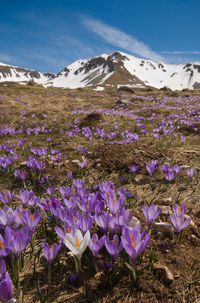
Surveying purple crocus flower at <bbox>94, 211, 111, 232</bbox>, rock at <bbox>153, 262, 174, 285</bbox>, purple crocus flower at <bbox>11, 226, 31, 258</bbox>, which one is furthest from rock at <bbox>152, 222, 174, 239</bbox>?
purple crocus flower at <bbox>11, 226, 31, 258</bbox>

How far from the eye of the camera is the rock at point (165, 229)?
1768 mm

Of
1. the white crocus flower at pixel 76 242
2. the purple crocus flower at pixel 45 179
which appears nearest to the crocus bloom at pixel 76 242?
the white crocus flower at pixel 76 242

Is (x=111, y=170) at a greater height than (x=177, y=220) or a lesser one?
lesser

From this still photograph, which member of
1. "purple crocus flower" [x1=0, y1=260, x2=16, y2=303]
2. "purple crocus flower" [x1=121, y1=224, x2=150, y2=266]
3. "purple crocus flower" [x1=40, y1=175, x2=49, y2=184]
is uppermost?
"purple crocus flower" [x1=121, y1=224, x2=150, y2=266]

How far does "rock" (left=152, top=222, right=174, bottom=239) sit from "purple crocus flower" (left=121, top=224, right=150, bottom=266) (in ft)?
1.88

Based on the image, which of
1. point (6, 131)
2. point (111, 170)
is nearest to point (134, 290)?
point (111, 170)

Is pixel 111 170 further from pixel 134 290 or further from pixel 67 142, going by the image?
pixel 67 142

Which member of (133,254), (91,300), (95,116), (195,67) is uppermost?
(195,67)

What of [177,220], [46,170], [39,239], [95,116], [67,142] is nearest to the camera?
[177,220]

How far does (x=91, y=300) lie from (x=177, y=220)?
892mm

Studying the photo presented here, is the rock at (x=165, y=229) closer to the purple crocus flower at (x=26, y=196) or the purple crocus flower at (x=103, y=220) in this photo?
the purple crocus flower at (x=103, y=220)

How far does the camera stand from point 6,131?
7844 mm

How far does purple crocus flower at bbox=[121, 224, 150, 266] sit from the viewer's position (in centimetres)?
126

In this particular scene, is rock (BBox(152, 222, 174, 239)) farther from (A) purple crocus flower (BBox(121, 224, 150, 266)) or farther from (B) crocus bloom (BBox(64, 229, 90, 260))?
(B) crocus bloom (BBox(64, 229, 90, 260))
